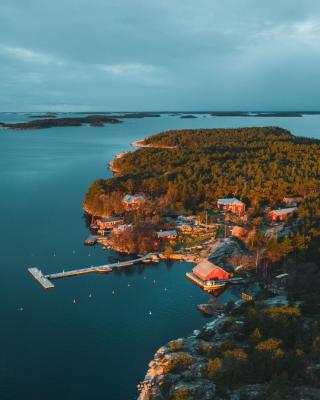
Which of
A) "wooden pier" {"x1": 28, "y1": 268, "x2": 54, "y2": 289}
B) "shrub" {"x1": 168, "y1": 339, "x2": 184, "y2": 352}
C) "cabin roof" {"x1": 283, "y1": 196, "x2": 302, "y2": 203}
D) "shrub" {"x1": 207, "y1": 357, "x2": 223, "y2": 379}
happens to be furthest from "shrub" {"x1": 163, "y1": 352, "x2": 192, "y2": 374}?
"cabin roof" {"x1": 283, "y1": 196, "x2": 302, "y2": 203}

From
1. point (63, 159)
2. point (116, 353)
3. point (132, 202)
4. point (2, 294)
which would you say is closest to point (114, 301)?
point (116, 353)

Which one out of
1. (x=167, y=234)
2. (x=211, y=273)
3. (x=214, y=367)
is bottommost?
(x=211, y=273)

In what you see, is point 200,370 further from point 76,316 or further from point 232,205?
point 232,205

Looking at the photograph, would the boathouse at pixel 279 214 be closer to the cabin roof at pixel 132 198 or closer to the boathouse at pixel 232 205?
the boathouse at pixel 232 205

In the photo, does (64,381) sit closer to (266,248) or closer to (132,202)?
(266,248)

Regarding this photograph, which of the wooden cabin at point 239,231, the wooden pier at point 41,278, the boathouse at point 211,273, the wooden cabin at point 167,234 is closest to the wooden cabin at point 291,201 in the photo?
the wooden cabin at point 239,231

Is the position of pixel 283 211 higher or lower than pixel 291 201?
lower

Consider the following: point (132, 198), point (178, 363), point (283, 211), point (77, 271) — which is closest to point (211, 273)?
point (77, 271)
